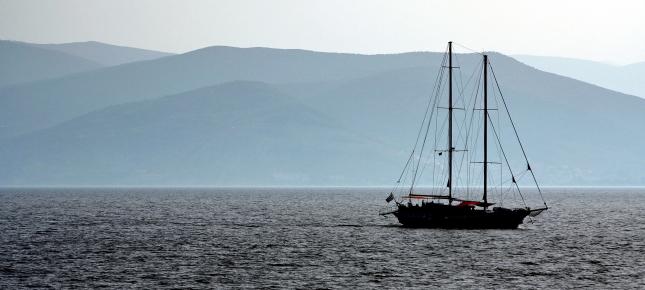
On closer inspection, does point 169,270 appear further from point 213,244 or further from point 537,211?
point 537,211

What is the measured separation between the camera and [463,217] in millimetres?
117812

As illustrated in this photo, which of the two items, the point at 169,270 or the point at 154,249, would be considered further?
the point at 154,249

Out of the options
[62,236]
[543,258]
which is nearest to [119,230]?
[62,236]

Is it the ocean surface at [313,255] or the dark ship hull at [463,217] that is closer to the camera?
the ocean surface at [313,255]

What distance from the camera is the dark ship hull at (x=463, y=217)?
386 ft

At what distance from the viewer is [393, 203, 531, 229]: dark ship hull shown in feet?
386

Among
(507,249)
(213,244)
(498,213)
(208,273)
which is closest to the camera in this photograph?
(208,273)

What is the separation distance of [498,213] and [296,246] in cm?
2524

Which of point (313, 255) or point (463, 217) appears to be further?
point (463, 217)

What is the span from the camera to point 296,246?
4166 inches

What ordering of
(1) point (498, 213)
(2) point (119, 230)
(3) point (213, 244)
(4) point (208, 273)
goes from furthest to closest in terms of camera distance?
(2) point (119, 230) → (1) point (498, 213) → (3) point (213, 244) → (4) point (208, 273)

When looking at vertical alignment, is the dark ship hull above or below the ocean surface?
above

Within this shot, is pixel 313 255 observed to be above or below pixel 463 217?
below

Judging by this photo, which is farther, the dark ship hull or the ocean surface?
the dark ship hull
